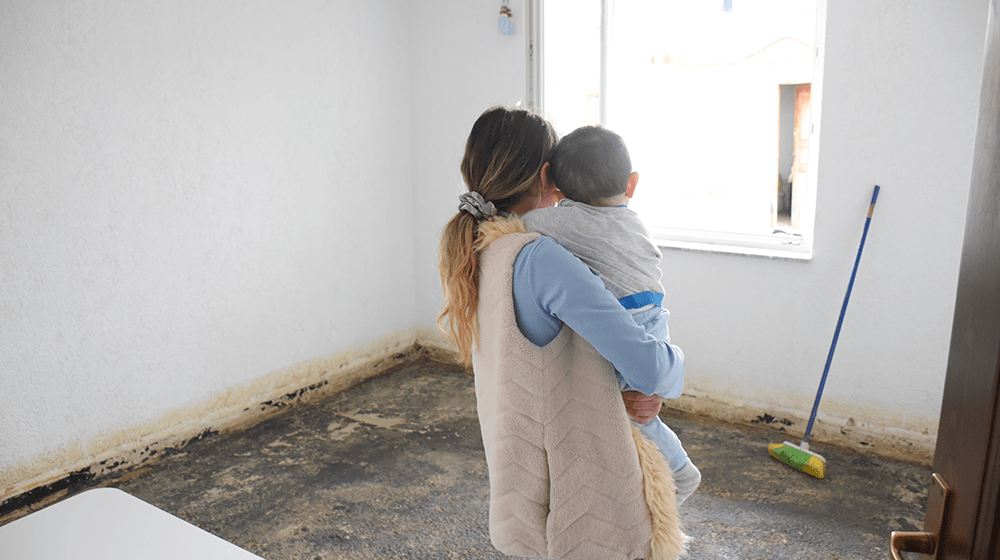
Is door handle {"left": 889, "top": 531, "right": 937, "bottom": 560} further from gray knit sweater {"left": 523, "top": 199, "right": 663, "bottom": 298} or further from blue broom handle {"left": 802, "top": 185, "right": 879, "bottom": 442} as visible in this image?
blue broom handle {"left": 802, "top": 185, "right": 879, "bottom": 442}

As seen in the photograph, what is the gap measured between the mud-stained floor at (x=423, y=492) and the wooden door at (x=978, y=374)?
1717 mm

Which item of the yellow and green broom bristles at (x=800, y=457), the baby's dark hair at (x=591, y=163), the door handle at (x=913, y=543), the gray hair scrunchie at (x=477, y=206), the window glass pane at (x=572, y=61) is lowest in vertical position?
the yellow and green broom bristles at (x=800, y=457)

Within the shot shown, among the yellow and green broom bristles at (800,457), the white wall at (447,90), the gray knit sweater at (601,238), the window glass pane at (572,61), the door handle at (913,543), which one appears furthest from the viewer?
the white wall at (447,90)

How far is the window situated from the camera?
2963 millimetres

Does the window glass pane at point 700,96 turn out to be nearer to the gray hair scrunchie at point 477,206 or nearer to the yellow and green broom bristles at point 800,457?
the yellow and green broom bristles at point 800,457

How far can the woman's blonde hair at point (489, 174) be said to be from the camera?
112 centimetres

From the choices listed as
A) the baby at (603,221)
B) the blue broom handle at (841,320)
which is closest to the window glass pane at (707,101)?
the blue broom handle at (841,320)

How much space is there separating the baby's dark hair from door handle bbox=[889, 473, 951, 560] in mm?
669

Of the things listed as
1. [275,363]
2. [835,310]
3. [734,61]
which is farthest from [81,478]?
[734,61]

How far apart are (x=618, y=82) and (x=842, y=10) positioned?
1.06 m

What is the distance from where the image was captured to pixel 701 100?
3219 mm

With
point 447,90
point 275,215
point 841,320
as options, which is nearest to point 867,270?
point 841,320

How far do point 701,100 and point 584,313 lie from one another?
2.56m

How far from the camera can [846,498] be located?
2.41m
